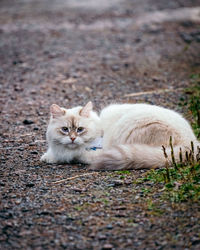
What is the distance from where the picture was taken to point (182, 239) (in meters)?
2.65

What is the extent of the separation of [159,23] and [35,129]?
5496 mm

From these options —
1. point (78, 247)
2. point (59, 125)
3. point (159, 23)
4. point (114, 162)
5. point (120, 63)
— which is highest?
point (159, 23)

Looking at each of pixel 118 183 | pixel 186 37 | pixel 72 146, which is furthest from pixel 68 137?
pixel 186 37


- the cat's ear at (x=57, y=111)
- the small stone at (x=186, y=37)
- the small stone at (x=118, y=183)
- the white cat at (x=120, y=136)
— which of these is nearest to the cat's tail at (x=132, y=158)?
the white cat at (x=120, y=136)

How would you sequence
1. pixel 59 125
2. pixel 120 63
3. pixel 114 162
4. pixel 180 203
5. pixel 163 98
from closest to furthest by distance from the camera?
1. pixel 180 203
2. pixel 114 162
3. pixel 59 125
4. pixel 163 98
5. pixel 120 63

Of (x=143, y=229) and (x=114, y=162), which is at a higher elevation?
(x=114, y=162)

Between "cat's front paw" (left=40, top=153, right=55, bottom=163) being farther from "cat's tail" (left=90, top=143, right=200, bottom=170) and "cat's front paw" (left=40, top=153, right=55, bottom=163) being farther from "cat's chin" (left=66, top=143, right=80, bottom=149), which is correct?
"cat's tail" (left=90, top=143, right=200, bottom=170)

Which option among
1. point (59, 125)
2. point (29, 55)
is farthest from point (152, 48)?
point (59, 125)

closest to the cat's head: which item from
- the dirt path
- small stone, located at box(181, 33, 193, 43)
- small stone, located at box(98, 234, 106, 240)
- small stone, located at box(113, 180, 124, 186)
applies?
the dirt path

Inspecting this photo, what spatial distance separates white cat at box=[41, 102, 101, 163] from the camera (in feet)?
13.8

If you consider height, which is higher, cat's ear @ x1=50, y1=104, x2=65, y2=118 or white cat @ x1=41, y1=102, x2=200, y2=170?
cat's ear @ x1=50, y1=104, x2=65, y2=118

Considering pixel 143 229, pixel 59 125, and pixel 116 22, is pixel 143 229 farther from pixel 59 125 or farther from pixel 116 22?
pixel 116 22

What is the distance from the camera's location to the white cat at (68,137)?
13.8ft

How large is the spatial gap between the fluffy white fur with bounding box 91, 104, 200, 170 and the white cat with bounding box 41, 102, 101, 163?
9.5 inches
